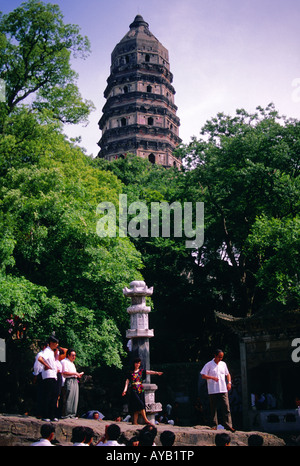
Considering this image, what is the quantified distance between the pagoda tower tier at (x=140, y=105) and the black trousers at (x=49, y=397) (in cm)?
3566

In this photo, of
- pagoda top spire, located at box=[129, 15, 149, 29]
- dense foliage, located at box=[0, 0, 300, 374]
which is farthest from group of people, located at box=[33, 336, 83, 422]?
pagoda top spire, located at box=[129, 15, 149, 29]

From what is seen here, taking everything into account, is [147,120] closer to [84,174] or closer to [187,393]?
[84,174]

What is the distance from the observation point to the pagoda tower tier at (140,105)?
44.8 meters

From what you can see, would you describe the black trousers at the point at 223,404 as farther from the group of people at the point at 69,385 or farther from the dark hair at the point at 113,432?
the dark hair at the point at 113,432

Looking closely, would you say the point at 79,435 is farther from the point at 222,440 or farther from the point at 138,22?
the point at 138,22

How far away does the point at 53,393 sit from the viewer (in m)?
9.53

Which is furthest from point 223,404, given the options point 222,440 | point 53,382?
point 53,382

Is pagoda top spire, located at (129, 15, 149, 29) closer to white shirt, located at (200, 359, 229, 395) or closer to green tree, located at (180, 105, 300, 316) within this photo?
green tree, located at (180, 105, 300, 316)

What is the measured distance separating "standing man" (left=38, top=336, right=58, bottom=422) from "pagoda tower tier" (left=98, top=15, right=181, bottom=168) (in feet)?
117

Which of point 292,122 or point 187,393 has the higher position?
point 292,122

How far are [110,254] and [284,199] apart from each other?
841 centimetres

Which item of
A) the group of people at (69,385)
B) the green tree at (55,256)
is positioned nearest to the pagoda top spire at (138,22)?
the green tree at (55,256)

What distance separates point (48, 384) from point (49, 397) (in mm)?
248
